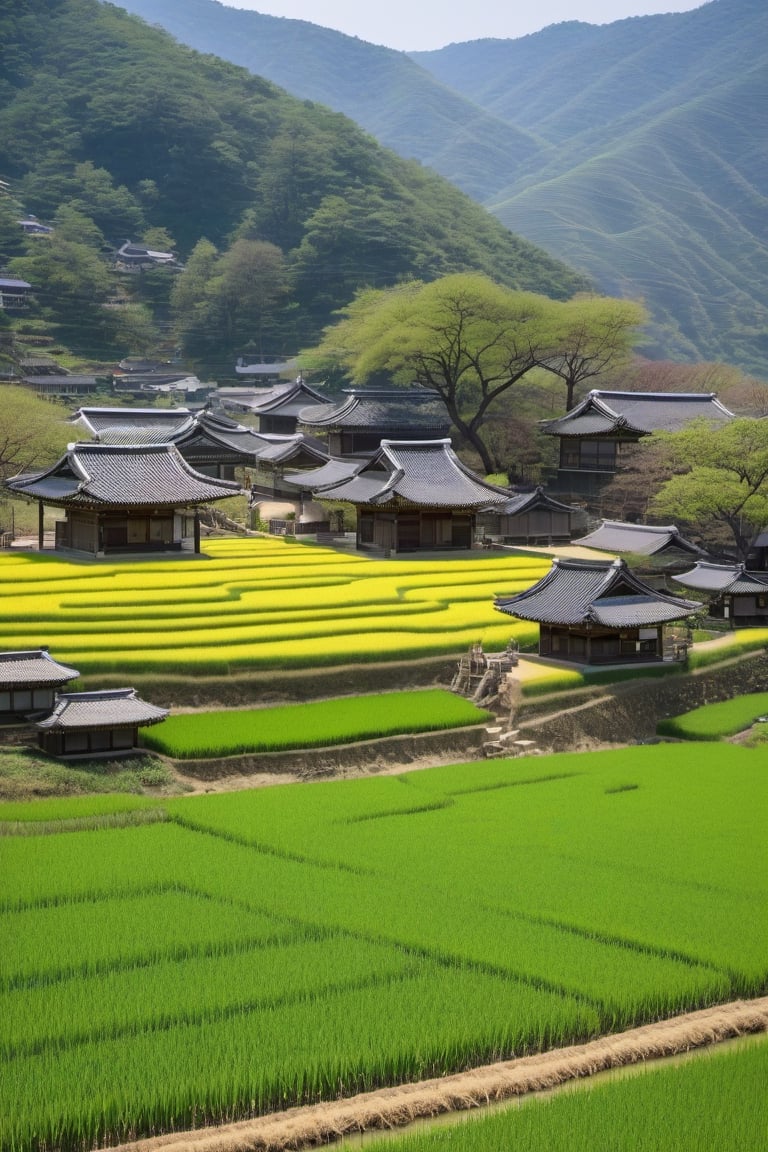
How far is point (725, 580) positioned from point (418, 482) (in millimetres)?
12215

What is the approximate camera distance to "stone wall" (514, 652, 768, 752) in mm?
31688

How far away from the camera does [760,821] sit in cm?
2388

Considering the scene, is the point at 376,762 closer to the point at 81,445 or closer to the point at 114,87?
the point at 81,445

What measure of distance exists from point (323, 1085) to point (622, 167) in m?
185

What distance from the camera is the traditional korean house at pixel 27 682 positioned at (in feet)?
88.0

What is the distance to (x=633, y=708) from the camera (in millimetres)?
33594

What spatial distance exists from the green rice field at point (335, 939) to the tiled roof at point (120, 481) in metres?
19.4

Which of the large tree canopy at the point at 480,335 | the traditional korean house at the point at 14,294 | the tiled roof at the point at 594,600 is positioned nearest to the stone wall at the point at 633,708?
the tiled roof at the point at 594,600

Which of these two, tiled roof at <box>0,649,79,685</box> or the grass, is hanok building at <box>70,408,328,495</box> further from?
the grass

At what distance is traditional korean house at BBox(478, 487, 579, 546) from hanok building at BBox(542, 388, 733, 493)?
16.6 ft

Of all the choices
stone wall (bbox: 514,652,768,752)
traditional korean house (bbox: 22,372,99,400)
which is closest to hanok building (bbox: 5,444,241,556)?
stone wall (bbox: 514,652,768,752)

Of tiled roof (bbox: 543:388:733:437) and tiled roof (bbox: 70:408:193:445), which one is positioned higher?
tiled roof (bbox: 543:388:733:437)

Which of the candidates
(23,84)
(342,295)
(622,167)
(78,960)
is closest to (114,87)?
(23,84)

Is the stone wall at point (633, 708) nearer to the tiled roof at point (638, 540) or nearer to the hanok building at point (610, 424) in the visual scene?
the tiled roof at point (638, 540)
